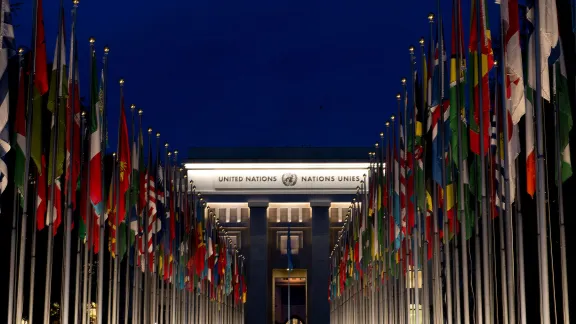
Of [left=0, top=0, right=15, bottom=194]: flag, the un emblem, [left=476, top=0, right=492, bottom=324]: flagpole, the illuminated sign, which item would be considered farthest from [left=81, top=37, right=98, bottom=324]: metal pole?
the un emblem

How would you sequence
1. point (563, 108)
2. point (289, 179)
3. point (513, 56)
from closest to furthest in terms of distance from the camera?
1. point (563, 108)
2. point (513, 56)
3. point (289, 179)

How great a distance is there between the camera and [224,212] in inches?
4515

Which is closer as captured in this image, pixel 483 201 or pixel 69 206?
pixel 483 201

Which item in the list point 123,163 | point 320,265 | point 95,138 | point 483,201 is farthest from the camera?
point 320,265

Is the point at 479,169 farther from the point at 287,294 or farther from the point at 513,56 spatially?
the point at 287,294

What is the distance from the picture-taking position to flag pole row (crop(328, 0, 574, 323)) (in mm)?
20672

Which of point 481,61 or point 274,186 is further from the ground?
point 274,186

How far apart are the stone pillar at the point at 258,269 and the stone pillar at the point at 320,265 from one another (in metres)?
4.43

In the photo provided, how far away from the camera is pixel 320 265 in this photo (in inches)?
4220

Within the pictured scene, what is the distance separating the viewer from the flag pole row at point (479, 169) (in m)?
20.7

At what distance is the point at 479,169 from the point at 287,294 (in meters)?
97.6

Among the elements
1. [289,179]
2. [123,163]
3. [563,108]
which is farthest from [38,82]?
[289,179]

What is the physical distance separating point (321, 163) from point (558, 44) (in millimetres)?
87610

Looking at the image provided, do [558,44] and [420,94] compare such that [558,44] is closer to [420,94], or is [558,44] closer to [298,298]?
[420,94]
